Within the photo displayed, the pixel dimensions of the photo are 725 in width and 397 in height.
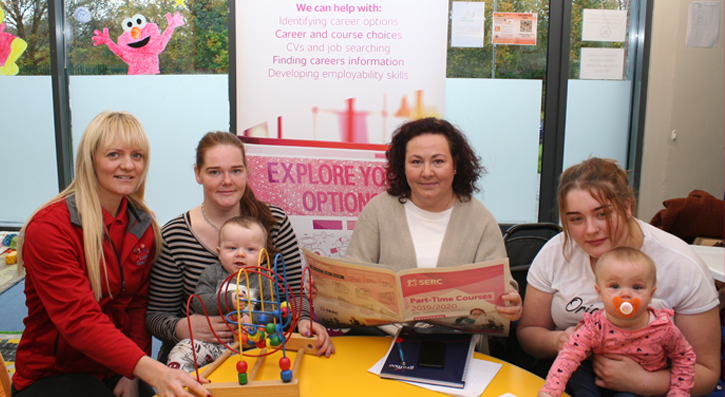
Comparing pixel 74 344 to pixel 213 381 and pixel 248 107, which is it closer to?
pixel 213 381

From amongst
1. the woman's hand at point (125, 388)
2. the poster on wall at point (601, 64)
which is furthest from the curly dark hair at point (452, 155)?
the poster on wall at point (601, 64)

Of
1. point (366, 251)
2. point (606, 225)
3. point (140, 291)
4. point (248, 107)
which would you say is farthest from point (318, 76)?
point (606, 225)

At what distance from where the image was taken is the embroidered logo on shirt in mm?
1798

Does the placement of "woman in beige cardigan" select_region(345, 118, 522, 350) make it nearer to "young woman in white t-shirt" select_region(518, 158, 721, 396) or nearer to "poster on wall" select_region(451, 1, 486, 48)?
"young woman in white t-shirt" select_region(518, 158, 721, 396)

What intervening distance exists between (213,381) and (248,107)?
2.00 metres

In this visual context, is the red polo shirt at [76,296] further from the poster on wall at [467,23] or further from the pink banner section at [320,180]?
the poster on wall at [467,23]

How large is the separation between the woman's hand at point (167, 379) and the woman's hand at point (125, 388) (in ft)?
1.32

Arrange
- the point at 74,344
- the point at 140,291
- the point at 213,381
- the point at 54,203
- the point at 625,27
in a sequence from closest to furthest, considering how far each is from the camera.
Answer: the point at 213,381 < the point at 74,344 < the point at 54,203 < the point at 140,291 < the point at 625,27

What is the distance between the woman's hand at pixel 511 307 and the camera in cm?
145

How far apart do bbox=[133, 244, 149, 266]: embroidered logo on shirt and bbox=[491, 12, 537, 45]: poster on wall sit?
2.63 metres

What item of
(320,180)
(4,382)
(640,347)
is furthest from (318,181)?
(640,347)

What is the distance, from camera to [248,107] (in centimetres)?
300

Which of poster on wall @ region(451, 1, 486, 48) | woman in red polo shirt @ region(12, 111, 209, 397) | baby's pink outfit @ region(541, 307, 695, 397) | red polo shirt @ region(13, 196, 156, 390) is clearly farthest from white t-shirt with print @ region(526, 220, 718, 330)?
poster on wall @ region(451, 1, 486, 48)

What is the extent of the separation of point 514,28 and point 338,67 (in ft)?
4.26
